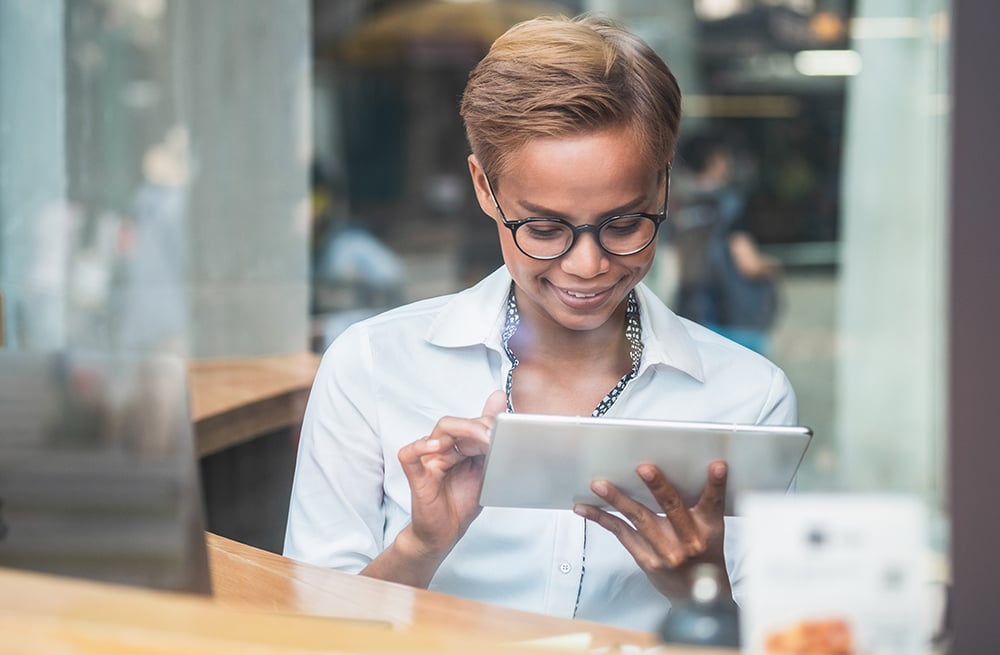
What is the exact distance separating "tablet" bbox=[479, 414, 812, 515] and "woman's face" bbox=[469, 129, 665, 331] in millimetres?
303

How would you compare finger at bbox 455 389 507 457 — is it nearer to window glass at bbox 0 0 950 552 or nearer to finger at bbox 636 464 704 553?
finger at bbox 636 464 704 553

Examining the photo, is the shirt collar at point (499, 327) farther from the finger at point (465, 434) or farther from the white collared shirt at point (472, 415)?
the finger at point (465, 434)

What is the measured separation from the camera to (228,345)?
12.1ft

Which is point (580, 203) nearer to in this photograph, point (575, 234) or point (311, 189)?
point (575, 234)

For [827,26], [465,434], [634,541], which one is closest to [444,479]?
[465,434]

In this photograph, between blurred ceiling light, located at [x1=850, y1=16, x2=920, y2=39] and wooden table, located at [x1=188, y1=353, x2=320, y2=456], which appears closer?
wooden table, located at [x1=188, y1=353, x2=320, y2=456]

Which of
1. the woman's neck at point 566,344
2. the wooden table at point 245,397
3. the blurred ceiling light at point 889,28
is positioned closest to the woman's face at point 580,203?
the woman's neck at point 566,344

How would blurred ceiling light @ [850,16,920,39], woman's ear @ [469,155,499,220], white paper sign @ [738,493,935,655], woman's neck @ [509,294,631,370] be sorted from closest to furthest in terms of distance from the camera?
white paper sign @ [738,493,935,655]
woman's ear @ [469,155,499,220]
woman's neck @ [509,294,631,370]
blurred ceiling light @ [850,16,920,39]

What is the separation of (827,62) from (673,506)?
4506 millimetres

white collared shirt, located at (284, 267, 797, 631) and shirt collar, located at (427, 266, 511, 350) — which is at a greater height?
shirt collar, located at (427, 266, 511, 350)

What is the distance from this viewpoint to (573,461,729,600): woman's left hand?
1241 millimetres

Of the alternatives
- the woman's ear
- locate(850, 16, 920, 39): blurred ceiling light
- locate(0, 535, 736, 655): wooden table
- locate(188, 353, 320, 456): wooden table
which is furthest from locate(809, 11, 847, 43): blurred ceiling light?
locate(0, 535, 736, 655): wooden table

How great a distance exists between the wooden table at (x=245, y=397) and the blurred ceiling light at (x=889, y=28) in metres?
2.33

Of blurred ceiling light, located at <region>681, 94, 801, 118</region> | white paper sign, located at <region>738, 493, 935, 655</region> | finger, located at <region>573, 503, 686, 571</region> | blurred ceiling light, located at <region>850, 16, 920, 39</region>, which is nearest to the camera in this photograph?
white paper sign, located at <region>738, 493, 935, 655</region>
